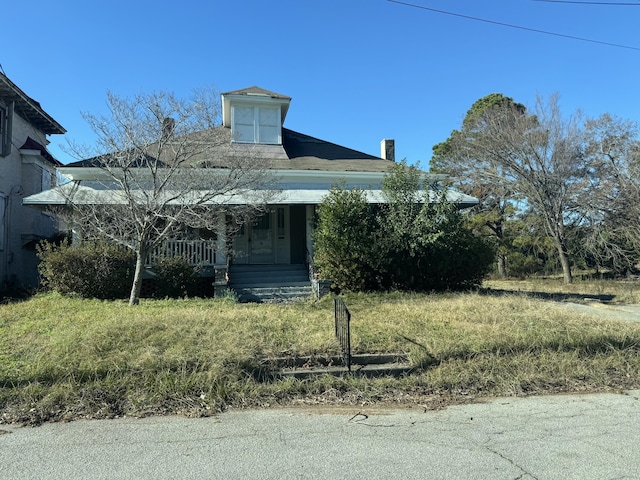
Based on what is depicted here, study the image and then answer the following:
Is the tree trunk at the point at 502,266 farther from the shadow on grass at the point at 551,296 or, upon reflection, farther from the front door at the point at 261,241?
the front door at the point at 261,241

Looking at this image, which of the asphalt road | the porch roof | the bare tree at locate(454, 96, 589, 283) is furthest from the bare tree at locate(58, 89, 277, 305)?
the bare tree at locate(454, 96, 589, 283)

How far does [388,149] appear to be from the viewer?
19141 millimetres

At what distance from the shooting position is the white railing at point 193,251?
12.5 m

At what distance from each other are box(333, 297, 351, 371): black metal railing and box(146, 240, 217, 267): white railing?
636cm

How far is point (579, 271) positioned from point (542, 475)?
91.4ft

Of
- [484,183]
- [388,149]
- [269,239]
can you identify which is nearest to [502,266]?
[484,183]

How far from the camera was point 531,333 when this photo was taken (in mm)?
7062

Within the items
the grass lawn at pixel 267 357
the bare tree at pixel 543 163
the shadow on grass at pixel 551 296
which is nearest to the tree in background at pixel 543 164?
the bare tree at pixel 543 163

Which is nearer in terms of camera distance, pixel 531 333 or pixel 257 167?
pixel 531 333

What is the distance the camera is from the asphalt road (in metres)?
3.38

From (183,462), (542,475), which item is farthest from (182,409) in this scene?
(542,475)

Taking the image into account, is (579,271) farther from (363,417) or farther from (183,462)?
(183,462)

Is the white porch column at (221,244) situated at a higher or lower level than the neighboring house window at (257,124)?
lower

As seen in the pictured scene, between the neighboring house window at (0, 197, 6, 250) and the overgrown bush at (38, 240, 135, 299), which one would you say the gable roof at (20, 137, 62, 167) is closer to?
the neighboring house window at (0, 197, 6, 250)
